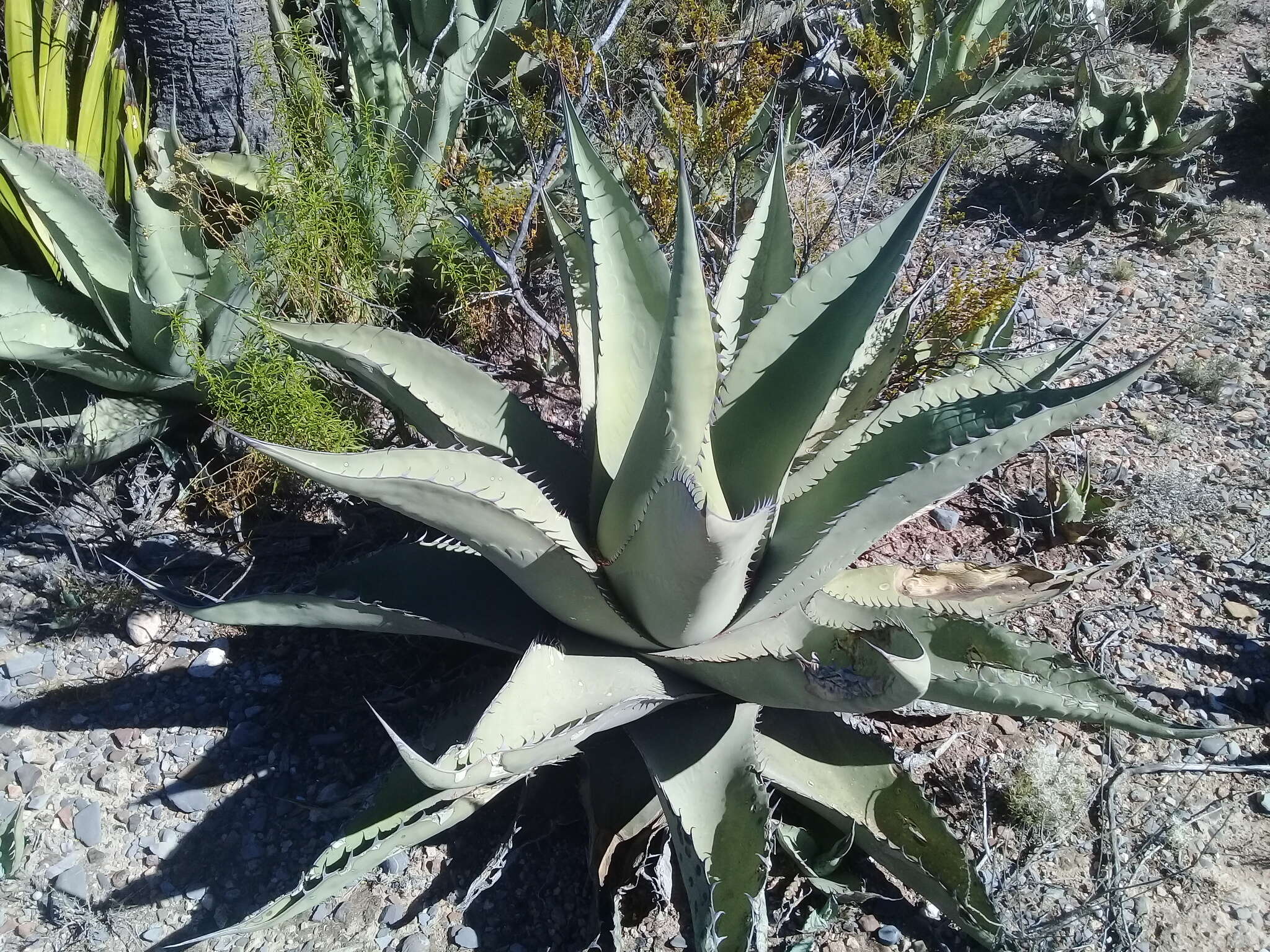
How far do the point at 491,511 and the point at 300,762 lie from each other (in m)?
0.95

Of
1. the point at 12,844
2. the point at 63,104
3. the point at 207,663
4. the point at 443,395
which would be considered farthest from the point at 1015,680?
the point at 63,104

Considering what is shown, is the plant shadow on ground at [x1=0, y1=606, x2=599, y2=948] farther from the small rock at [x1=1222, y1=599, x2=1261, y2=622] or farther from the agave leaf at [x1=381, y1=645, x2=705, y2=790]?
the small rock at [x1=1222, y1=599, x2=1261, y2=622]

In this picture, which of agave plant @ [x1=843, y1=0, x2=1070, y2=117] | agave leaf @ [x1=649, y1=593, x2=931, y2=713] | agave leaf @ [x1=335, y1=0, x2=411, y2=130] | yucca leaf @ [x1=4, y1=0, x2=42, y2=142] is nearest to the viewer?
agave leaf @ [x1=649, y1=593, x2=931, y2=713]

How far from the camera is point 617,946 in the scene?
158 cm

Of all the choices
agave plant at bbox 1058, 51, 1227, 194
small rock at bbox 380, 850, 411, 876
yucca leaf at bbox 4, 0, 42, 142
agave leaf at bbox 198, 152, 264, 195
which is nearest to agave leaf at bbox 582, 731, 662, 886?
small rock at bbox 380, 850, 411, 876

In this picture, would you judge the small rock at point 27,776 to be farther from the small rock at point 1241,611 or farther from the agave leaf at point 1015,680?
the small rock at point 1241,611

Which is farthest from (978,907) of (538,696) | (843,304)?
(843,304)

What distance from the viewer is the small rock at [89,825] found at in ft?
5.74

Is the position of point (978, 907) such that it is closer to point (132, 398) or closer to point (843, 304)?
point (843, 304)

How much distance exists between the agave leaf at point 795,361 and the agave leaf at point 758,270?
87 millimetres

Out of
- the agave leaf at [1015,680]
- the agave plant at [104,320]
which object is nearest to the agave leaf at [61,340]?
the agave plant at [104,320]

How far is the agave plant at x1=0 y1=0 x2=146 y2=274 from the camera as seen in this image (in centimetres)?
248

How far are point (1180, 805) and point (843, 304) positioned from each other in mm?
1313

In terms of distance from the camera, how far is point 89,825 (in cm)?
177
